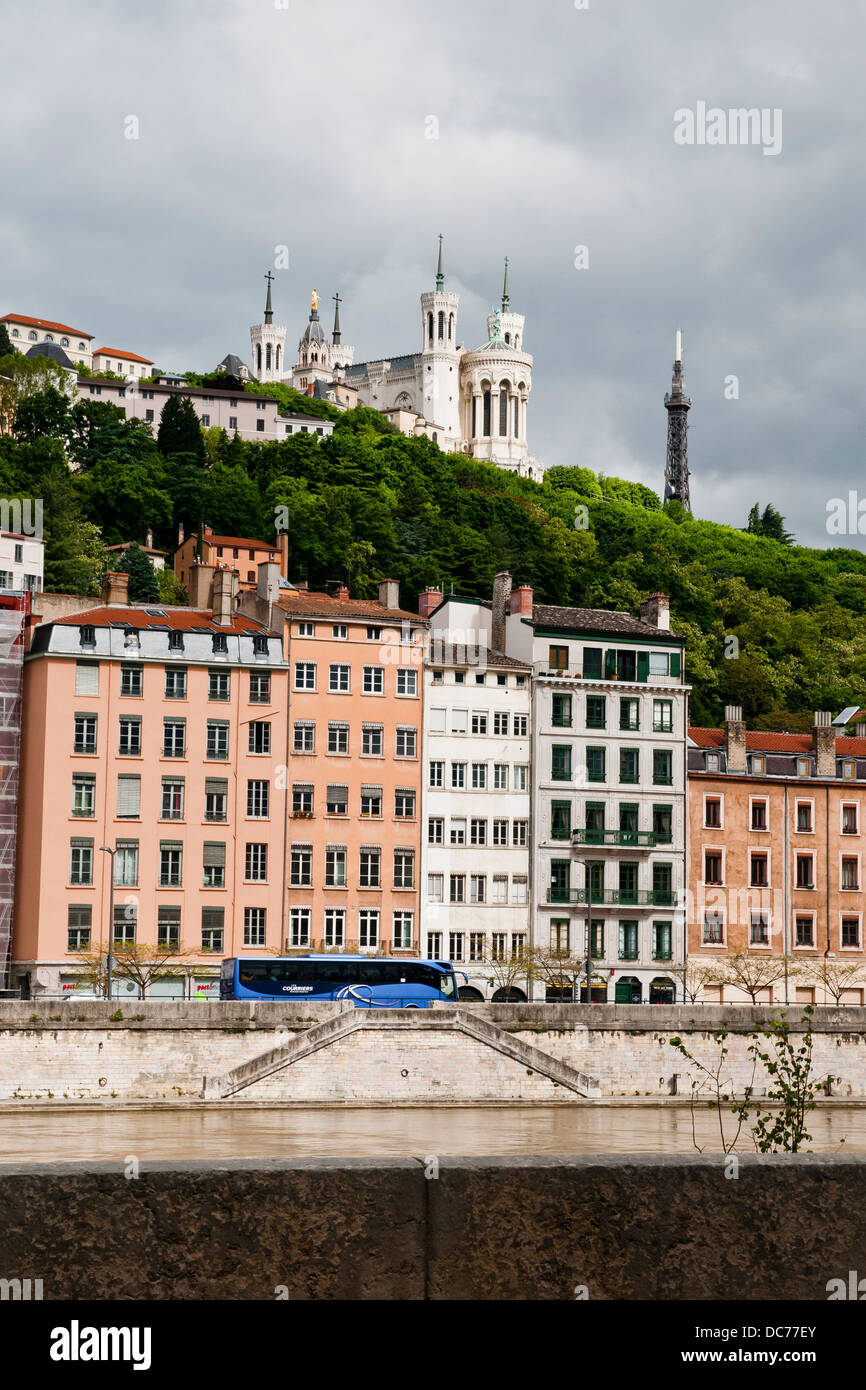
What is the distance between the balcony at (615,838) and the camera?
218ft

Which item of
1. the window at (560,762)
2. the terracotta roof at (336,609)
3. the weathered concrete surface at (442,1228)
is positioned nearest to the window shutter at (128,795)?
the terracotta roof at (336,609)

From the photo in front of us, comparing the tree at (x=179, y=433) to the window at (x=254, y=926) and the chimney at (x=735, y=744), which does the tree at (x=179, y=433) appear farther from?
the window at (x=254, y=926)

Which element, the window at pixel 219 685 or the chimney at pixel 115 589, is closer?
the window at pixel 219 685

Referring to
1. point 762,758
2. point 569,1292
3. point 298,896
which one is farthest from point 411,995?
point 569,1292

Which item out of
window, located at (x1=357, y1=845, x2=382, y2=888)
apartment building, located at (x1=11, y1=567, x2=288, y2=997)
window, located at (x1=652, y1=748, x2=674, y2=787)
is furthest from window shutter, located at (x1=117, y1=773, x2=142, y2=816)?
window, located at (x1=652, y1=748, x2=674, y2=787)

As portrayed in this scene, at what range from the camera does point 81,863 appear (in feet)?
197

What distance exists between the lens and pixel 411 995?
53.4 m

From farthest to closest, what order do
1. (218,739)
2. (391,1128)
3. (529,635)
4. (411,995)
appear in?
(529,635), (218,739), (411,995), (391,1128)

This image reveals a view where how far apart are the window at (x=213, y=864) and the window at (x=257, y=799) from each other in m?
1.63

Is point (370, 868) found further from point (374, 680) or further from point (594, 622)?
point (594, 622)

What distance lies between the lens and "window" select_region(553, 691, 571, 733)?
221 feet

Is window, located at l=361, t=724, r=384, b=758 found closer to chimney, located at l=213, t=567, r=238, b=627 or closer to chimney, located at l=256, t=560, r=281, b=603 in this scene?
chimney, located at l=256, t=560, r=281, b=603
